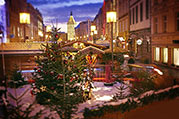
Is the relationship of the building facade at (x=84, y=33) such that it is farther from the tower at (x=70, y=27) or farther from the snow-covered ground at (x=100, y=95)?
the snow-covered ground at (x=100, y=95)

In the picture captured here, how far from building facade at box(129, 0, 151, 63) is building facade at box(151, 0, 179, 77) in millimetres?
1570

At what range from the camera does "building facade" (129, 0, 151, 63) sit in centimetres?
2572

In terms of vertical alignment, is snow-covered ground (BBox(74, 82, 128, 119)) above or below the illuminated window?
below

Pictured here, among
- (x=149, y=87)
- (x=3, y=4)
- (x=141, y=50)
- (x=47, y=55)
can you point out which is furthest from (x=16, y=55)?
(x=149, y=87)

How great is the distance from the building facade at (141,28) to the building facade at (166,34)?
5.15 ft

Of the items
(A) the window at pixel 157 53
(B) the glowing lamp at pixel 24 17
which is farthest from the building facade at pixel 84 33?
(B) the glowing lamp at pixel 24 17

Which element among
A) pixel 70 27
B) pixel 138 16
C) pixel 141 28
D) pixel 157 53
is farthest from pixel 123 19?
pixel 157 53

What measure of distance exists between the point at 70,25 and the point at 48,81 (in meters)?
44.7

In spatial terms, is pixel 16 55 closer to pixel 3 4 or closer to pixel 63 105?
pixel 3 4

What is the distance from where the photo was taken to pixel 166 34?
2023 cm

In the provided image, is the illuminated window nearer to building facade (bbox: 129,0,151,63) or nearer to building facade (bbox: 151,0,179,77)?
building facade (bbox: 151,0,179,77)

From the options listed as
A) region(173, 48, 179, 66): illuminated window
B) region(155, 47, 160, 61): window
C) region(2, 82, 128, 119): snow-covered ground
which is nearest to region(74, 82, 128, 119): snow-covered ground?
region(2, 82, 128, 119): snow-covered ground

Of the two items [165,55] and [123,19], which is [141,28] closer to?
[165,55]

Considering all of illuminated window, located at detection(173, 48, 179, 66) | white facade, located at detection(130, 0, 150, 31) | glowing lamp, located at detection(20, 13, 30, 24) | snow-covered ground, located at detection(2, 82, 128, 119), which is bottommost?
snow-covered ground, located at detection(2, 82, 128, 119)
